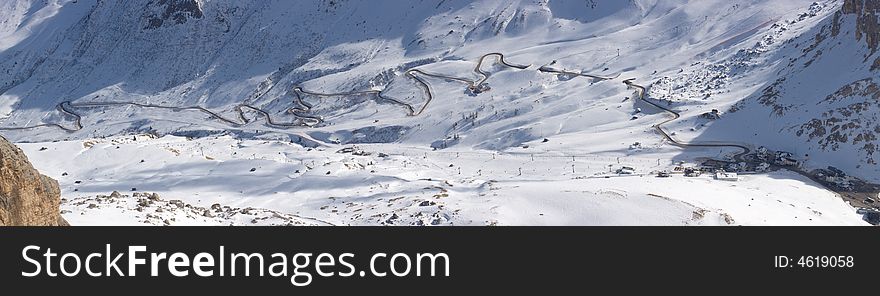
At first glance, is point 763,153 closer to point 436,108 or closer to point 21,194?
point 436,108

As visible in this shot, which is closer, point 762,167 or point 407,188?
point 407,188

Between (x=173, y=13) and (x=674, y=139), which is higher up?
(x=173, y=13)

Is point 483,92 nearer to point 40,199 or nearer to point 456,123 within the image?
point 456,123

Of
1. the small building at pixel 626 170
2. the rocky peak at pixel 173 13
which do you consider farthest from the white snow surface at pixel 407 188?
the rocky peak at pixel 173 13

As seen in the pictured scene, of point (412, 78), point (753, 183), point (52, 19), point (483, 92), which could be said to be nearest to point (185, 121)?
point (412, 78)

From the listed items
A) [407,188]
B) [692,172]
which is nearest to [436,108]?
[692,172]

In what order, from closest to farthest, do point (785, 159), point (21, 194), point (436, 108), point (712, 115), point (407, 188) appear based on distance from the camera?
1. point (21, 194)
2. point (407, 188)
3. point (785, 159)
4. point (712, 115)
5. point (436, 108)
